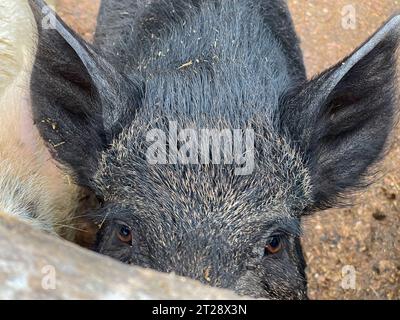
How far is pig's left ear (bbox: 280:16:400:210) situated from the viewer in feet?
9.86

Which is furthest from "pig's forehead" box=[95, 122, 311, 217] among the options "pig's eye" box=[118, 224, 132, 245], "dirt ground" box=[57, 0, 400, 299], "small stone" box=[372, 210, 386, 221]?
"small stone" box=[372, 210, 386, 221]

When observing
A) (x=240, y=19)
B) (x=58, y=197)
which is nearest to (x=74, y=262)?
(x=58, y=197)

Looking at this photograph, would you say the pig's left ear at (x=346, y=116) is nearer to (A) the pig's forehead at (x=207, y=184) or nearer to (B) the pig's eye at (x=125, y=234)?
(A) the pig's forehead at (x=207, y=184)

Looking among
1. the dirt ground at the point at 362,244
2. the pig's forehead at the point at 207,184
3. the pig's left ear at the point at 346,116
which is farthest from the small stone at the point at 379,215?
the pig's forehead at the point at 207,184

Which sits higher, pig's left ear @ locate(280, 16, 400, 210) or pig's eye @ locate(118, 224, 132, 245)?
pig's left ear @ locate(280, 16, 400, 210)

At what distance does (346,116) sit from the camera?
3.28 metres

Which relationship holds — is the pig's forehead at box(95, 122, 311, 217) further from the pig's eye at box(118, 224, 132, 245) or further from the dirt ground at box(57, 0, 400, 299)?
the dirt ground at box(57, 0, 400, 299)

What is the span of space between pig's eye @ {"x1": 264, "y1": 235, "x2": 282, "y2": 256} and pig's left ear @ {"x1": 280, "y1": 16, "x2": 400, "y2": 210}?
301mm

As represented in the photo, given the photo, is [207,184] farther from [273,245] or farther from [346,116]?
[346,116]

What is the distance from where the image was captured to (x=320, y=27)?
5441 millimetres

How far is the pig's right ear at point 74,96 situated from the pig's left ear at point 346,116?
685 millimetres
